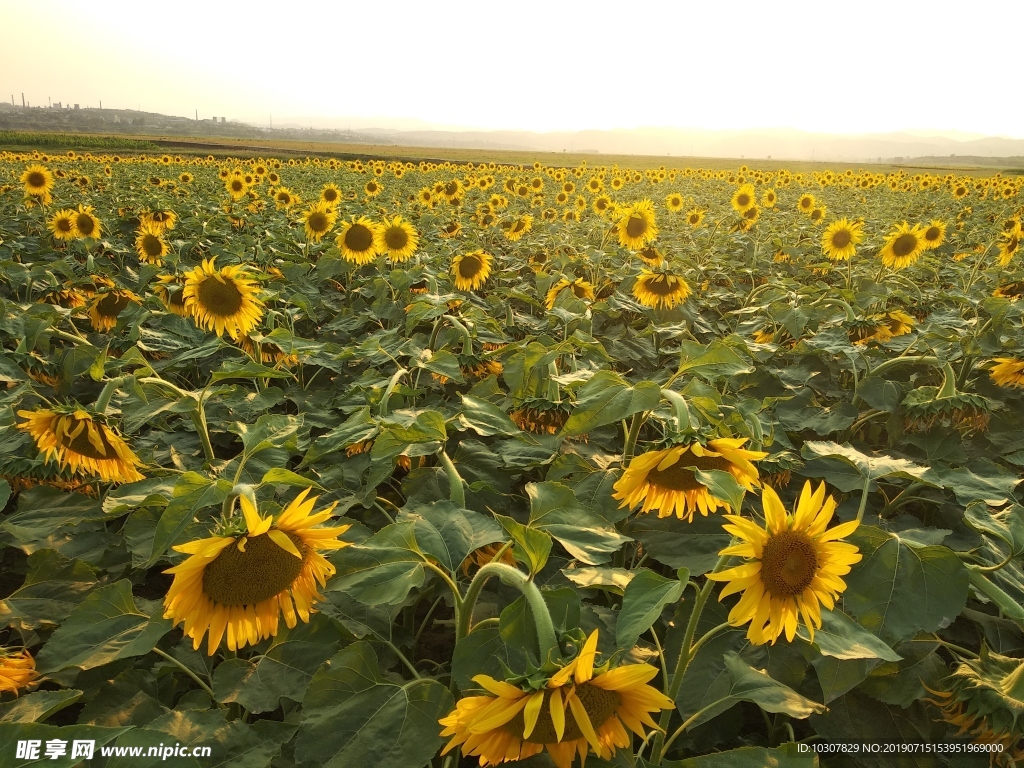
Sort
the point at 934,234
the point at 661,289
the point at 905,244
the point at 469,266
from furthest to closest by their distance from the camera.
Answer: the point at 934,234, the point at 905,244, the point at 469,266, the point at 661,289

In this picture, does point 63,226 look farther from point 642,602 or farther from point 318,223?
point 642,602

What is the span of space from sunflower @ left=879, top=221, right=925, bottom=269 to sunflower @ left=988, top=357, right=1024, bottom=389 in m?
3.65

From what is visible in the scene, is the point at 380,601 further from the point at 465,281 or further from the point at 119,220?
the point at 119,220

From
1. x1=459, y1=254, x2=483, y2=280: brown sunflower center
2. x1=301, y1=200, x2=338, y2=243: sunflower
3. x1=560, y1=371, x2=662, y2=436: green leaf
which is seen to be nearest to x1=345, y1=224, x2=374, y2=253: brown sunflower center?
x1=459, y1=254, x2=483, y2=280: brown sunflower center

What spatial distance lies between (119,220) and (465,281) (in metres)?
6.19

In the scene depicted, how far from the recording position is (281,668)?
5.15 ft

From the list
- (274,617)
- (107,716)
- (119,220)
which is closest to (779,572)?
(274,617)

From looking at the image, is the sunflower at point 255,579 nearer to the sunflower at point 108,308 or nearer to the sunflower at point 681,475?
the sunflower at point 681,475

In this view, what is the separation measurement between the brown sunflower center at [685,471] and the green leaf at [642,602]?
454 millimetres

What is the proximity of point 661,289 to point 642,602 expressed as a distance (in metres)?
3.49

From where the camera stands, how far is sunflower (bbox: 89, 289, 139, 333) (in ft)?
13.1

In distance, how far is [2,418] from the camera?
2.06 meters

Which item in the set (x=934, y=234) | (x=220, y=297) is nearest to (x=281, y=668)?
(x=220, y=297)

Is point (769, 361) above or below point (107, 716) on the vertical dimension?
above
